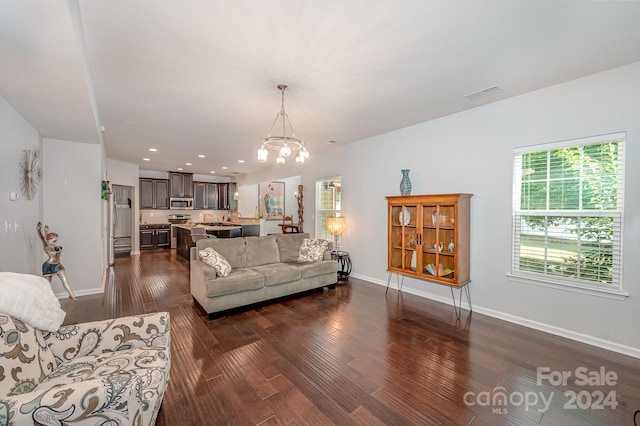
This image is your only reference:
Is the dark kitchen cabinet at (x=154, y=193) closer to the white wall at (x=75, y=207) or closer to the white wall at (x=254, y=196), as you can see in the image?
the white wall at (x=254, y=196)

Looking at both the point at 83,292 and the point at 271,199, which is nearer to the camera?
the point at 83,292

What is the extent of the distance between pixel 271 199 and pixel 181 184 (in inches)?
133

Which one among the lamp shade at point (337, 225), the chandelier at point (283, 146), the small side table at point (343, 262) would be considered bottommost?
the small side table at point (343, 262)

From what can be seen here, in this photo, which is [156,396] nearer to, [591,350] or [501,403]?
[501,403]

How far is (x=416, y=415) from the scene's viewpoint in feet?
5.98

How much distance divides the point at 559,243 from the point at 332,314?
2858 millimetres

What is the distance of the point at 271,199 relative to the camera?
371 inches

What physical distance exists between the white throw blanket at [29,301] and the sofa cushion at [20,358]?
40 mm

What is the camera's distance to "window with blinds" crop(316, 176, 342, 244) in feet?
19.7

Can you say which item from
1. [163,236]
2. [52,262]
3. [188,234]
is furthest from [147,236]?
[52,262]

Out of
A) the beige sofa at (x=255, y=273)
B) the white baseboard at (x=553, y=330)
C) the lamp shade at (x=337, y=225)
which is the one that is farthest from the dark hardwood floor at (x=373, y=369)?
the lamp shade at (x=337, y=225)

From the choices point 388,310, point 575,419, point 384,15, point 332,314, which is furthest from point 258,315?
point 384,15

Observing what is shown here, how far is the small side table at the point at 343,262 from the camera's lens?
5.28 meters

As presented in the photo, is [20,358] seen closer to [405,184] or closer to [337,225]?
[405,184]
